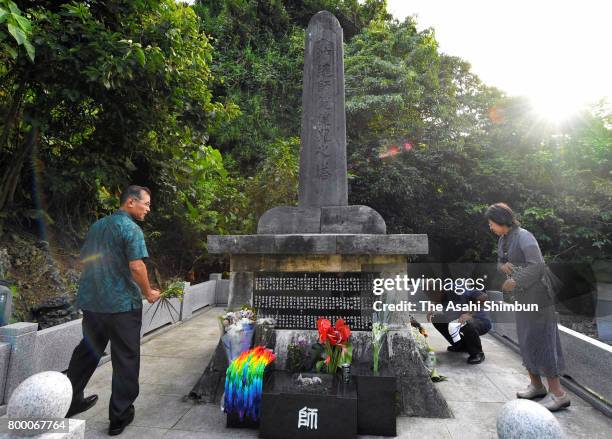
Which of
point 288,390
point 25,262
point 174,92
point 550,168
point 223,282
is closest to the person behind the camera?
point 288,390

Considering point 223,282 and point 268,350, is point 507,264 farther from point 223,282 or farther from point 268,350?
point 223,282

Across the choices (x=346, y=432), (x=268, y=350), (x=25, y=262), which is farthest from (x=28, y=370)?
(x=25, y=262)

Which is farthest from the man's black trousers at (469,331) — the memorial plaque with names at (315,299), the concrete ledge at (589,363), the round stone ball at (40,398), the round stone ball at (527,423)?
the round stone ball at (40,398)

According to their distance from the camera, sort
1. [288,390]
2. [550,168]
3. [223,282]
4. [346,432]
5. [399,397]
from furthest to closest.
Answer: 1. [550,168]
2. [223,282]
3. [399,397]
4. [288,390]
5. [346,432]

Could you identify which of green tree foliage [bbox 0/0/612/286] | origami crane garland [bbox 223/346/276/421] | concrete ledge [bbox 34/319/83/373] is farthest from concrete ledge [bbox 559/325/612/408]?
green tree foliage [bbox 0/0/612/286]

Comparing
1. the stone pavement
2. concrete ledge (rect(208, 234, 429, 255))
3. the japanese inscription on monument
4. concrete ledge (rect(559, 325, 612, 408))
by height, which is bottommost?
the stone pavement

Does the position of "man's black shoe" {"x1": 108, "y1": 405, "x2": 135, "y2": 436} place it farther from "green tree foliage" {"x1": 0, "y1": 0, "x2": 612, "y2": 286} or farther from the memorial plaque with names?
"green tree foliage" {"x1": 0, "y1": 0, "x2": 612, "y2": 286}

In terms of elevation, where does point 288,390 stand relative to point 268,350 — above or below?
below

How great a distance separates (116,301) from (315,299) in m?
1.86

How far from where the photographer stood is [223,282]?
10.1m

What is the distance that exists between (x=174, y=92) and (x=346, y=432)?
5.61 m

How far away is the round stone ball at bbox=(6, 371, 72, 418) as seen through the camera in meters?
2.03

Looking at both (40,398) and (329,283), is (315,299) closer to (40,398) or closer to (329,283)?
(329,283)

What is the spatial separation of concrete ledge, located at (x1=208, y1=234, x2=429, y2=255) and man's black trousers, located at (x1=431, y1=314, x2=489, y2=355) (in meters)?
2.16
